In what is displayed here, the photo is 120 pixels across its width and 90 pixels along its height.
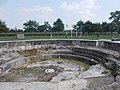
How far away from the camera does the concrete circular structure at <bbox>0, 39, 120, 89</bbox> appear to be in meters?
12.6

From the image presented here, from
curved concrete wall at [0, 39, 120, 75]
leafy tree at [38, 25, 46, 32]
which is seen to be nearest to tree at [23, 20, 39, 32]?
leafy tree at [38, 25, 46, 32]

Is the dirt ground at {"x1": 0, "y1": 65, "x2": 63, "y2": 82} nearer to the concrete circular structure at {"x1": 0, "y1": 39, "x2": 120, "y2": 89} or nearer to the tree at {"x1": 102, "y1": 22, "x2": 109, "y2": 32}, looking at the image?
the concrete circular structure at {"x1": 0, "y1": 39, "x2": 120, "y2": 89}

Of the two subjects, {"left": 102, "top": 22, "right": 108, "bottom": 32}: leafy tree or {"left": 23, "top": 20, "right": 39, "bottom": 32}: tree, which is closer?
{"left": 102, "top": 22, "right": 108, "bottom": 32}: leafy tree

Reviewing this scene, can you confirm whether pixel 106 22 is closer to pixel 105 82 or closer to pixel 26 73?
pixel 26 73

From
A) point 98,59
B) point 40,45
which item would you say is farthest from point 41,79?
point 40,45

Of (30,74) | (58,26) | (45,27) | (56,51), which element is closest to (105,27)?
(58,26)

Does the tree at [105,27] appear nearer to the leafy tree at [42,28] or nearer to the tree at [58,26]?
the tree at [58,26]

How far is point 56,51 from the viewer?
53.9ft

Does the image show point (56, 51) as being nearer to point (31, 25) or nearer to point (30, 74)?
point (30, 74)

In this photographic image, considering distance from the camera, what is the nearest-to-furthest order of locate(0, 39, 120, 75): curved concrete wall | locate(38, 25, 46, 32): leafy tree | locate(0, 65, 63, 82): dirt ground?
locate(0, 65, 63, 82): dirt ground, locate(0, 39, 120, 75): curved concrete wall, locate(38, 25, 46, 32): leafy tree

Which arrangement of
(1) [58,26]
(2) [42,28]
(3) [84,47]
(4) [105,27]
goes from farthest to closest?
(2) [42,28] < (1) [58,26] < (4) [105,27] < (3) [84,47]

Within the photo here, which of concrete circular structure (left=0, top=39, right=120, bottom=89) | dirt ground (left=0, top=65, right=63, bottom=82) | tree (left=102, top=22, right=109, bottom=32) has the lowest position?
dirt ground (left=0, top=65, right=63, bottom=82)

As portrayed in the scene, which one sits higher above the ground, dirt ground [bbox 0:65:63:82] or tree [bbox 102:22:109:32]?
tree [bbox 102:22:109:32]

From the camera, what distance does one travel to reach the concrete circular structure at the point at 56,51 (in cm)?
1265
